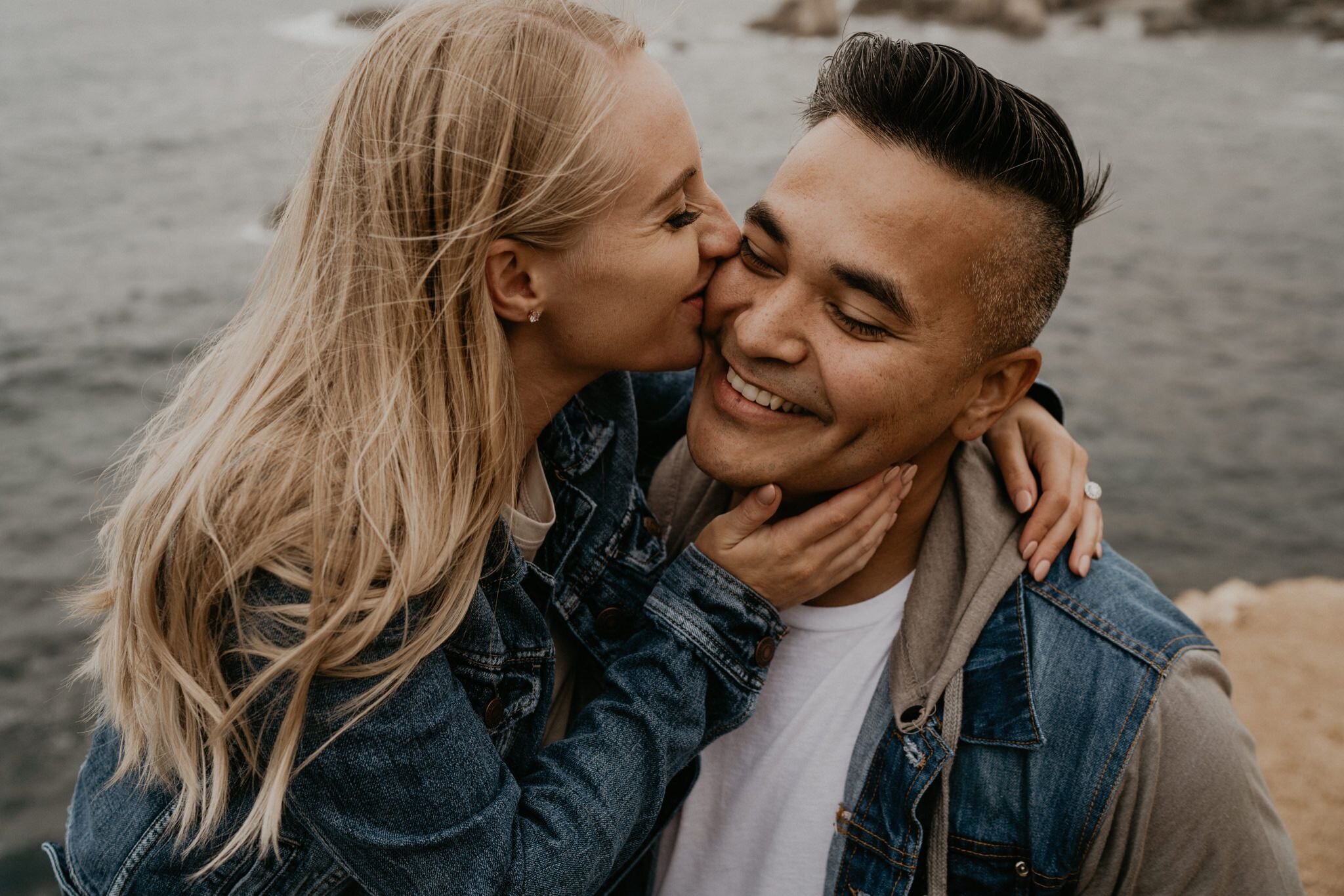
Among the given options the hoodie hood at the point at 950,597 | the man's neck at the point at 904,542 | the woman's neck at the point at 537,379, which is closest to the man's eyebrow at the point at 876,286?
the man's neck at the point at 904,542

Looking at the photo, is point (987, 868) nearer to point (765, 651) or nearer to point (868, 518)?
point (765, 651)

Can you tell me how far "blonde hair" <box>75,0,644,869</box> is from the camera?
2.19 meters

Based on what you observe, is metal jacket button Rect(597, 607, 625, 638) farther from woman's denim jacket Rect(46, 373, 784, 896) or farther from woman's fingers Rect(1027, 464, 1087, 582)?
woman's fingers Rect(1027, 464, 1087, 582)

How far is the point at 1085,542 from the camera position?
260 centimetres

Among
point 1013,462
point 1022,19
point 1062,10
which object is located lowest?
point 1062,10

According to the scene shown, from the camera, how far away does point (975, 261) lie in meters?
2.52

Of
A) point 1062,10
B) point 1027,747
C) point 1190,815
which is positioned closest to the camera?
point 1190,815

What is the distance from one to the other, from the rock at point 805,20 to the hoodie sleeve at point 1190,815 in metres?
29.4

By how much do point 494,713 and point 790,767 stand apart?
2.38 feet

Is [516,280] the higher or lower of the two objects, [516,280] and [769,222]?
the lower

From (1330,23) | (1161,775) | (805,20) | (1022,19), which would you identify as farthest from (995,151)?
(1330,23)

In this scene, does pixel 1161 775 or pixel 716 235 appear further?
pixel 716 235

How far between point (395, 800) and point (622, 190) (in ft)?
4.45

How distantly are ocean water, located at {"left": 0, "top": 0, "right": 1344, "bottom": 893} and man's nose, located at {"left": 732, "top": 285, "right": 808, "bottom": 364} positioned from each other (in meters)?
0.77
